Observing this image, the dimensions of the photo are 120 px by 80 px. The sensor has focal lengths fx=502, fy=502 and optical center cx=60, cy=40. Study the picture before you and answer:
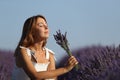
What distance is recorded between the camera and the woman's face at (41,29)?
361cm

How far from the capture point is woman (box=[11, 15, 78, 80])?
3502 millimetres

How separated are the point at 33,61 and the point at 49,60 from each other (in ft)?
0.45

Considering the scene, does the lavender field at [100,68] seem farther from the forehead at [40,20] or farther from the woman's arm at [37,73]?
the woman's arm at [37,73]

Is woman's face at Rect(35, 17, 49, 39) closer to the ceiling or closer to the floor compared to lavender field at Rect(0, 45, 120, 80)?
closer to the ceiling

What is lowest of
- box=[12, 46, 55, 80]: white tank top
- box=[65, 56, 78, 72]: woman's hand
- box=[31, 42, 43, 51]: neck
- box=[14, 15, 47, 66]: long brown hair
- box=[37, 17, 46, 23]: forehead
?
box=[12, 46, 55, 80]: white tank top

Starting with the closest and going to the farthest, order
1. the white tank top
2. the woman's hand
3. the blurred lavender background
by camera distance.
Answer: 1. the woman's hand
2. the white tank top
3. the blurred lavender background

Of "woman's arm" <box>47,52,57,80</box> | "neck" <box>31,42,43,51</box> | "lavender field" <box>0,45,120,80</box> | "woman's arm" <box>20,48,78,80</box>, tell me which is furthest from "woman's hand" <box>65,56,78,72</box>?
"lavender field" <box>0,45,120,80</box>

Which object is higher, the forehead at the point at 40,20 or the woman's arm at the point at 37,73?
the forehead at the point at 40,20

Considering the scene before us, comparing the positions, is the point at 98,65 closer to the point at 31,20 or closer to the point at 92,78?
the point at 92,78

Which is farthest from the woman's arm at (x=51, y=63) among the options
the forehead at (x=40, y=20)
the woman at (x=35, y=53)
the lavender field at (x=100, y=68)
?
the lavender field at (x=100, y=68)

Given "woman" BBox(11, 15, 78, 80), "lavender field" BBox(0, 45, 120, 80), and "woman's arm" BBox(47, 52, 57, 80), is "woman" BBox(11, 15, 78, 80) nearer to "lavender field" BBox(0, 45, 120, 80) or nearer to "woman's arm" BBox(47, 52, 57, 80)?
"woman's arm" BBox(47, 52, 57, 80)

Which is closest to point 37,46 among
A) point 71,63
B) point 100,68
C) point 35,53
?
point 35,53

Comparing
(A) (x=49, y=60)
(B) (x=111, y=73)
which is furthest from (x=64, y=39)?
(B) (x=111, y=73)

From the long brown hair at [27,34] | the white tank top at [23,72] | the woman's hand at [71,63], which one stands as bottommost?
the white tank top at [23,72]
